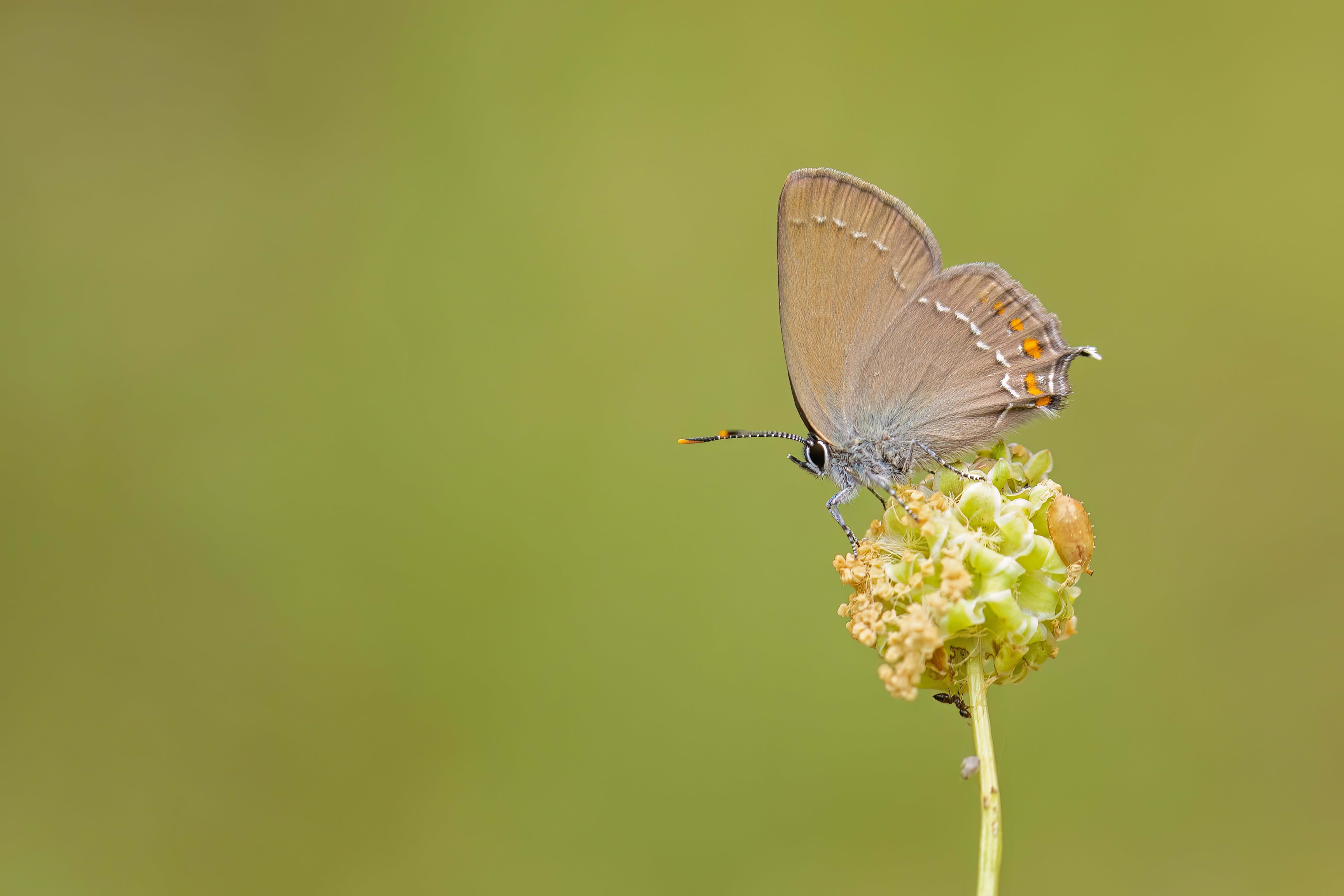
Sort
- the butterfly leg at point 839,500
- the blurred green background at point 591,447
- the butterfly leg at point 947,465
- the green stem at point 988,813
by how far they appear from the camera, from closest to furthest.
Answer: the green stem at point 988,813, the butterfly leg at point 947,465, the butterfly leg at point 839,500, the blurred green background at point 591,447

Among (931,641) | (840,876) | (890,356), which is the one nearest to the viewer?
Answer: (931,641)

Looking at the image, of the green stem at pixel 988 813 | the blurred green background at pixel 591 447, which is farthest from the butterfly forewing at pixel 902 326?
the blurred green background at pixel 591 447

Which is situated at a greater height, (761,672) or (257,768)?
(761,672)

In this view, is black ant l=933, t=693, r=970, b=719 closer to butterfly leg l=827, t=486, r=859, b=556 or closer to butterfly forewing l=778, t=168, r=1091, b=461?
butterfly leg l=827, t=486, r=859, b=556

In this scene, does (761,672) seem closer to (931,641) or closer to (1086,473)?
(1086,473)

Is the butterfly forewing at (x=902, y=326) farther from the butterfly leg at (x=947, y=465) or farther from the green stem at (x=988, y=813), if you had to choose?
the green stem at (x=988, y=813)

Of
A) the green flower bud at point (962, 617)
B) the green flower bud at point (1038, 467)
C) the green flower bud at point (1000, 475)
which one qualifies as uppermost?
the green flower bud at point (1038, 467)

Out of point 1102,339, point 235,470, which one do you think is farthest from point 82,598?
point 1102,339
